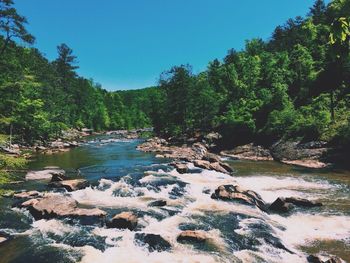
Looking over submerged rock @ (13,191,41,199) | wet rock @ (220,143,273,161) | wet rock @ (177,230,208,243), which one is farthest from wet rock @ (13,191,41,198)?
wet rock @ (220,143,273,161)

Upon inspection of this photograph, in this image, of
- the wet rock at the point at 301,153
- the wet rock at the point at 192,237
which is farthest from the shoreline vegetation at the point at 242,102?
the wet rock at the point at 192,237

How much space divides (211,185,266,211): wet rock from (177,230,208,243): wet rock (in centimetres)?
699

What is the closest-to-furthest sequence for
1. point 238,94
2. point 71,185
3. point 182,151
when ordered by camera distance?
1. point 71,185
2. point 182,151
3. point 238,94

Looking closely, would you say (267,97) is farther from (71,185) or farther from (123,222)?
(123,222)

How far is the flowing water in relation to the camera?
15.3m

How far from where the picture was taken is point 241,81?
72.4 meters

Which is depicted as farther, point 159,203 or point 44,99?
point 44,99

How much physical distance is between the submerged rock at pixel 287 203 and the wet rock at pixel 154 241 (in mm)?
9020

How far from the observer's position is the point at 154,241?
53.7 ft

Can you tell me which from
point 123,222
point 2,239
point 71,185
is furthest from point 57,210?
point 71,185

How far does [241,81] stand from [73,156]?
129 feet

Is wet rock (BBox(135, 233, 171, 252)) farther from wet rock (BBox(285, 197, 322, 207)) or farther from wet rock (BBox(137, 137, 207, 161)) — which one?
wet rock (BBox(137, 137, 207, 161))

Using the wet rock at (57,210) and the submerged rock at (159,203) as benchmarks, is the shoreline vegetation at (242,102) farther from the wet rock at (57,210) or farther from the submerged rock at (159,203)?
the submerged rock at (159,203)

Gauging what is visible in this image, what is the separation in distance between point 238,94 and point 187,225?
53853 mm
